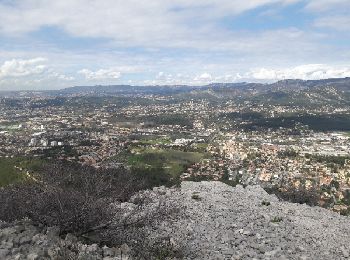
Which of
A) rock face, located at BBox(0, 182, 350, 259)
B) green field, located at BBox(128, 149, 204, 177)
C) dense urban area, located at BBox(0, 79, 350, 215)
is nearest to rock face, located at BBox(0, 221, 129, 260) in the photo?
rock face, located at BBox(0, 182, 350, 259)

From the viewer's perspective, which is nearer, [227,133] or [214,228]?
[214,228]

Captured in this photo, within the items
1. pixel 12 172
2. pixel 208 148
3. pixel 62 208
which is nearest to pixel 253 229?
pixel 62 208

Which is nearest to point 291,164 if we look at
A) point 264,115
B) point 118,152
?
point 118,152

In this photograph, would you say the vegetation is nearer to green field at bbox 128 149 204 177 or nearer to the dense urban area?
the dense urban area

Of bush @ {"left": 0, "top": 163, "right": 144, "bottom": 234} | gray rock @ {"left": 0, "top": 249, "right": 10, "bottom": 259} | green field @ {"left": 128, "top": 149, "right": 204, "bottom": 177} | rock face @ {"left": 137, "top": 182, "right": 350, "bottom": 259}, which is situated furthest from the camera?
green field @ {"left": 128, "top": 149, "right": 204, "bottom": 177}

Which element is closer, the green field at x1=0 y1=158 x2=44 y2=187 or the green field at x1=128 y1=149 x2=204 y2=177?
the green field at x1=0 y1=158 x2=44 y2=187

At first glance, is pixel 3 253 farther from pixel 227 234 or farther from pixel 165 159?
pixel 165 159

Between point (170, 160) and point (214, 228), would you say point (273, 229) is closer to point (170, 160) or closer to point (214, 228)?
point (214, 228)

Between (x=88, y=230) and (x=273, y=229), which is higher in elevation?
(x=88, y=230)

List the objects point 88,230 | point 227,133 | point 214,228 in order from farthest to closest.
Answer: point 227,133
point 214,228
point 88,230
